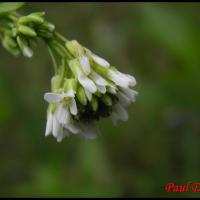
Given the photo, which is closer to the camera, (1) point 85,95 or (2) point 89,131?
(1) point 85,95

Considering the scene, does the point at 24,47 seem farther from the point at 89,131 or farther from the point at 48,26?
the point at 89,131

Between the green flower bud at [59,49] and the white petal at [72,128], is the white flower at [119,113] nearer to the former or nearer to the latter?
the white petal at [72,128]

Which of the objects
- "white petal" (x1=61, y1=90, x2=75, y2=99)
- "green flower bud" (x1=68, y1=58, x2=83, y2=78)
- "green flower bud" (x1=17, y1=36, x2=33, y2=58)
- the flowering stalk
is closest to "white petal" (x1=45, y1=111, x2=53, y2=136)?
the flowering stalk

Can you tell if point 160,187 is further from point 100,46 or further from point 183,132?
point 100,46

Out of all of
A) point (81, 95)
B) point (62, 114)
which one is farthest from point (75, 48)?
point (62, 114)

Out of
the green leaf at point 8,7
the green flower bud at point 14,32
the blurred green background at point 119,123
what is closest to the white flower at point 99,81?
the green flower bud at point 14,32
